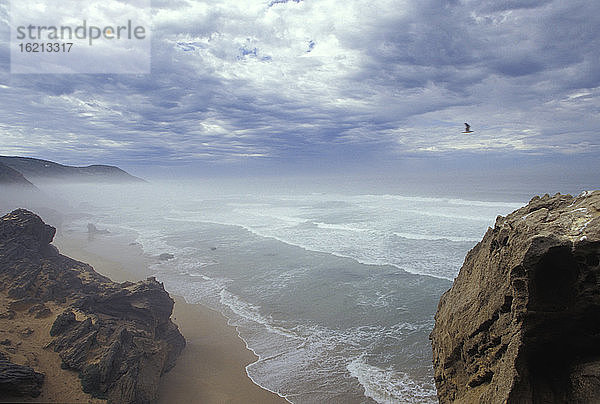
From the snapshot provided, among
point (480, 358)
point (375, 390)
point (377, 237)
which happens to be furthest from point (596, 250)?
point (377, 237)

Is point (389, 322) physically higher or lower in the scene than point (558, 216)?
lower

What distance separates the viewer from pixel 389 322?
14484mm

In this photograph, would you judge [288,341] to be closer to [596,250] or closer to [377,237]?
[596,250]

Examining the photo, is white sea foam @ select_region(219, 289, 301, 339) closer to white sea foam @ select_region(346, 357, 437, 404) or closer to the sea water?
the sea water

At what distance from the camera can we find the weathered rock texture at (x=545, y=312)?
3.69 meters

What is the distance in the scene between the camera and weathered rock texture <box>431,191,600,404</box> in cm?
369

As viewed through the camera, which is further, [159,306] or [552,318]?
[159,306]

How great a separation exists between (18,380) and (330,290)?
1347cm

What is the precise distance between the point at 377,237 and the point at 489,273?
82.5 ft

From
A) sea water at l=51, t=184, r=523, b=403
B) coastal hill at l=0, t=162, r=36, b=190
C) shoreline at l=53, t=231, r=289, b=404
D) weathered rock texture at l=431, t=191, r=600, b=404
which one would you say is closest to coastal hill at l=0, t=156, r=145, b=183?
coastal hill at l=0, t=162, r=36, b=190

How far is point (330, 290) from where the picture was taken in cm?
1839

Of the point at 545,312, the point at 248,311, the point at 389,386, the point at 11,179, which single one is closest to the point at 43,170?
the point at 11,179

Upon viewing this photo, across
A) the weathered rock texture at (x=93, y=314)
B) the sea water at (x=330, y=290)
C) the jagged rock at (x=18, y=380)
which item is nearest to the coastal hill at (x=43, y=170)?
the sea water at (x=330, y=290)

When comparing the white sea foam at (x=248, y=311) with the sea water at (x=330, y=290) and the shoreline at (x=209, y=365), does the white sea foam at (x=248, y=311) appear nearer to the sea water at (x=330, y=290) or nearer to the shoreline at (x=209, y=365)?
the sea water at (x=330, y=290)
